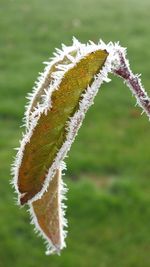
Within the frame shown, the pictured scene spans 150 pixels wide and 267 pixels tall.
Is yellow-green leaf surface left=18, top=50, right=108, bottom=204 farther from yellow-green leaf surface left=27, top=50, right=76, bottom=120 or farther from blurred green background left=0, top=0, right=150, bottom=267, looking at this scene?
blurred green background left=0, top=0, right=150, bottom=267

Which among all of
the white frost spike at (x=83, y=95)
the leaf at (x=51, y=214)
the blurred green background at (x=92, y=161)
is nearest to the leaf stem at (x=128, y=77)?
the white frost spike at (x=83, y=95)

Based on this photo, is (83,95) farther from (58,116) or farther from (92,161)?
(92,161)

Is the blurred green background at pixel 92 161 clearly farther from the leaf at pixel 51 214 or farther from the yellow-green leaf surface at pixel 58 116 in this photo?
the yellow-green leaf surface at pixel 58 116

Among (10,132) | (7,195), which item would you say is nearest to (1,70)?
(10,132)

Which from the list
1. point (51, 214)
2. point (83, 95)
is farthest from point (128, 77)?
point (51, 214)

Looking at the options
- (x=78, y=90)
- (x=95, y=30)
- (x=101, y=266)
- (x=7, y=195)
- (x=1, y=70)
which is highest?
(x=95, y=30)

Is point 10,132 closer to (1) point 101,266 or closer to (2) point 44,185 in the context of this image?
(1) point 101,266
